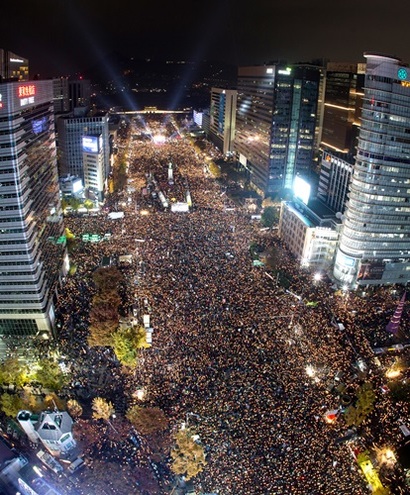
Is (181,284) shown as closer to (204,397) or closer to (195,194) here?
(204,397)

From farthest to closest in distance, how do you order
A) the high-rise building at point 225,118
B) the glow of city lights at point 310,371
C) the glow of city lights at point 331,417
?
the high-rise building at point 225,118, the glow of city lights at point 310,371, the glow of city lights at point 331,417

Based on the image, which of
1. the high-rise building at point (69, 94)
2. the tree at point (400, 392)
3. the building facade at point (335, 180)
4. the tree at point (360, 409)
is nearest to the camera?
the tree at point (360, 409)

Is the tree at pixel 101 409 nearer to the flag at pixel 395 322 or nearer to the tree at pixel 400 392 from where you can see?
the tree at pixel 400 392

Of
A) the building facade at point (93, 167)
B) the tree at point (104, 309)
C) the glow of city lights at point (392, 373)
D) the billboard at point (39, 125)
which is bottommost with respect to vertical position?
the glow of city lights at point (392, 373)

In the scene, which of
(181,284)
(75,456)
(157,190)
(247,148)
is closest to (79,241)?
(181,284)

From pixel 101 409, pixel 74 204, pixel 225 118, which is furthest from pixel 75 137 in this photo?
pixel 101 409

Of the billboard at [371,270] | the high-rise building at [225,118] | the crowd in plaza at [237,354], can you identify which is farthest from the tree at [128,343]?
the high-rise building at [225,118]

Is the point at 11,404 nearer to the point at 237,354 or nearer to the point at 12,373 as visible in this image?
the point at 12,373
